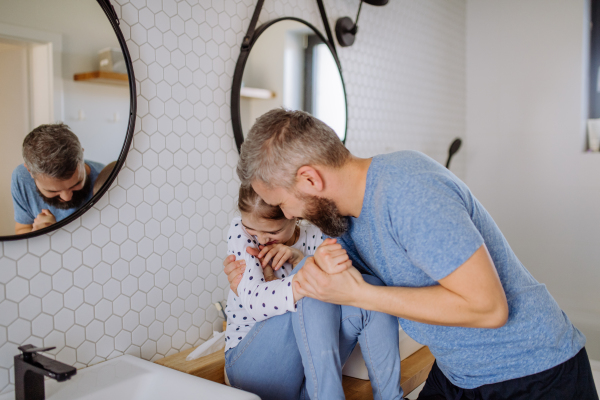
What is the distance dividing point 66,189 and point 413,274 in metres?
0.84

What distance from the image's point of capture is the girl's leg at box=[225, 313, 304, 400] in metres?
1.24

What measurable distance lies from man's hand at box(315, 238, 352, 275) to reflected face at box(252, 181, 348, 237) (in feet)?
0.19

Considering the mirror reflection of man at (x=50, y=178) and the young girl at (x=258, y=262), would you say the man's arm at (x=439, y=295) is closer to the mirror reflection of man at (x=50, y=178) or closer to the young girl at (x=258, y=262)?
the young girl at (x=258, y=262)

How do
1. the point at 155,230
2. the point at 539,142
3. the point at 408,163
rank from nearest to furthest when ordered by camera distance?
1. the point at 408,163
2. the point at 155,230
3. the point at 539,142

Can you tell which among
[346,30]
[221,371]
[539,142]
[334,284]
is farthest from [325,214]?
[539,142]

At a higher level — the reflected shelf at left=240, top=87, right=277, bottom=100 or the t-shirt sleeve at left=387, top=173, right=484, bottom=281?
the reflected shelf at left=240, top=87, right=277, bottom=100

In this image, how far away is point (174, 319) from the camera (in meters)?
1.43

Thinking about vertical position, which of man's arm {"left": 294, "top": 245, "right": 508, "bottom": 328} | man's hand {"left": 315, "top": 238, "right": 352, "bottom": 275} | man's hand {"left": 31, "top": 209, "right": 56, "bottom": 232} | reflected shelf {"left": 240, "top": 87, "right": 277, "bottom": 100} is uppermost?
reflected shelf {"left": 240, "top": 87, "right": 277, "bottom": 100}

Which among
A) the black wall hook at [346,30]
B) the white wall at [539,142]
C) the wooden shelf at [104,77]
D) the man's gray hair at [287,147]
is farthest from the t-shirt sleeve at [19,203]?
the white wall at [539,142]

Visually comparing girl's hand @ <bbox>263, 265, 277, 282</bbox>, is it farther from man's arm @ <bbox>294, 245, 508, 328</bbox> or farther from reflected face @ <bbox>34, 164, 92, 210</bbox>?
reflected face @ <bbox>34, 164, 92, 210</bbox>

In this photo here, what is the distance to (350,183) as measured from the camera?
1113 mm

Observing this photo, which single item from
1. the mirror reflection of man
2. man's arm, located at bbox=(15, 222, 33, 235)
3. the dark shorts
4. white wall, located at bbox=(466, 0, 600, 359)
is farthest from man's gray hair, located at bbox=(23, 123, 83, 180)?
white wall, located at bbox=(466, 0, 600, 359)

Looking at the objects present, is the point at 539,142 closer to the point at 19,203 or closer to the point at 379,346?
the point at 379,346

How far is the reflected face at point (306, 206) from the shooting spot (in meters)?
1.11
